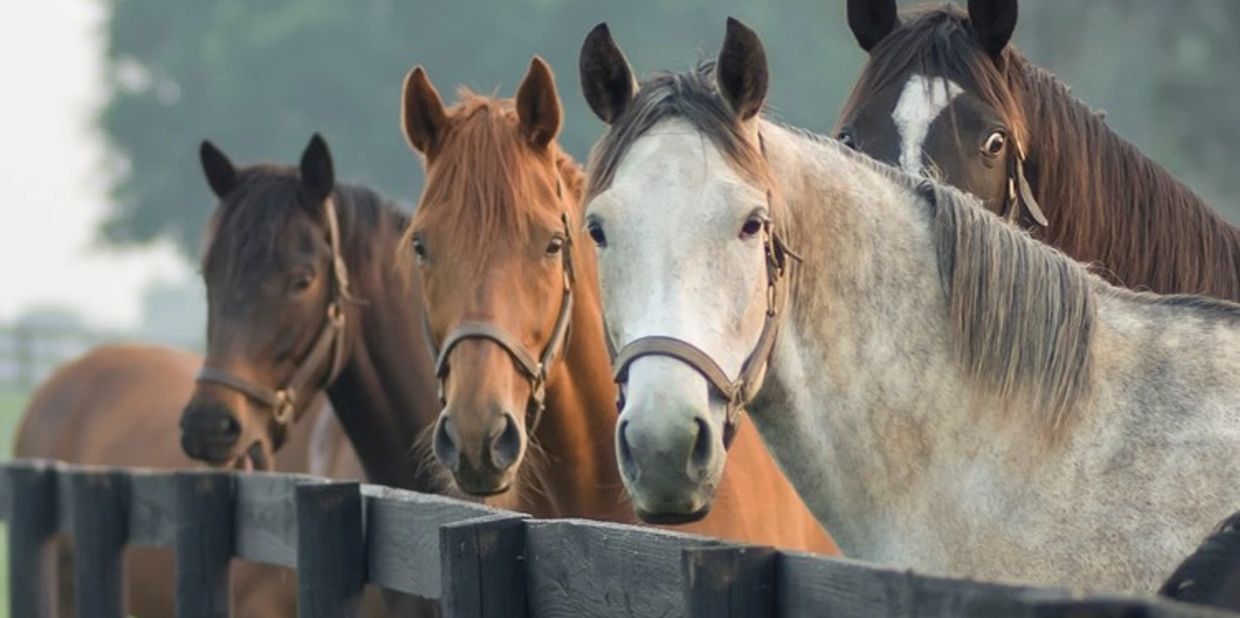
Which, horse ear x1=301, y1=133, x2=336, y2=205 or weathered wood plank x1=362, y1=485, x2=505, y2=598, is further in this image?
horse ear x1=301, y1=133, x2=336, y2=205

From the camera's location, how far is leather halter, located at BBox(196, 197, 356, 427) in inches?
261

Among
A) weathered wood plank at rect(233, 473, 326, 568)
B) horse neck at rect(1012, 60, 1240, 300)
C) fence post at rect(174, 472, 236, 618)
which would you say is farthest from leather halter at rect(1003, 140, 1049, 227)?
fence post at rect(174, 472, 236, 618)

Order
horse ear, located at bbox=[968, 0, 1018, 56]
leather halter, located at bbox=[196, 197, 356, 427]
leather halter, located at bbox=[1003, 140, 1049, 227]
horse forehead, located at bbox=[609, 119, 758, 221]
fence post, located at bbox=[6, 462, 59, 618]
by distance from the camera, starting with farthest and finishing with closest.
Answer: leather halter, located at bbox=[196, 197, 356, 427]
fence post, located at bbox=[6, 462, 59, 618]
horse ear, located at bbox=[968, 0, 1018, 56]
leather halter, located at bbox=[1003, 140, 1049, 227]
horse forehead, located at bbox=[609, 119, 758, 221]

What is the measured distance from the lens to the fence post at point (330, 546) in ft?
15.0

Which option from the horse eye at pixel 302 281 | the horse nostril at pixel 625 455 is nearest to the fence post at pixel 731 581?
the horse nostril at pixel 625 455

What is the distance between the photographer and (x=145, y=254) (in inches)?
1897

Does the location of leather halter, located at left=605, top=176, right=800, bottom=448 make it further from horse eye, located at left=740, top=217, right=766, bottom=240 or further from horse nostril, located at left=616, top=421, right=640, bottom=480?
horse nostril, located at left=616, top=421, right=640, bottom=480

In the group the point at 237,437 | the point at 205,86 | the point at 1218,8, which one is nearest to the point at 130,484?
the point at 237,437

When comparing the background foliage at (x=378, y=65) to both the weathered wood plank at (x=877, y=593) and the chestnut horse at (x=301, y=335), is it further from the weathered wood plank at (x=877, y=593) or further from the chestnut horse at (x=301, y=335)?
the weathered wood plank at (x=877, y=593)

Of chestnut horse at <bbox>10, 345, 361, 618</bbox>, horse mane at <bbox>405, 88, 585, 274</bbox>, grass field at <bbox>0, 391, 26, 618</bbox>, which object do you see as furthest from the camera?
grass field at <bbox>0, 391, 26, 618</bbox>

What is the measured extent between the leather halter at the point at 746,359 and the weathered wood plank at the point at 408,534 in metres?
0.59

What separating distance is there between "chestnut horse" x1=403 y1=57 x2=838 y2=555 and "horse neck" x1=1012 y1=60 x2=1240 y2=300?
103cm

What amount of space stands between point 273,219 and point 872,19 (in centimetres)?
245

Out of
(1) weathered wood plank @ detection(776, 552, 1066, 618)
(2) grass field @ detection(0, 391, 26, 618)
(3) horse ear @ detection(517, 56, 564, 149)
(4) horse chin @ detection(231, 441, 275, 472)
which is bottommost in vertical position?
(1) weathered wood plank @ detection(776, 552, 1066, 618)
